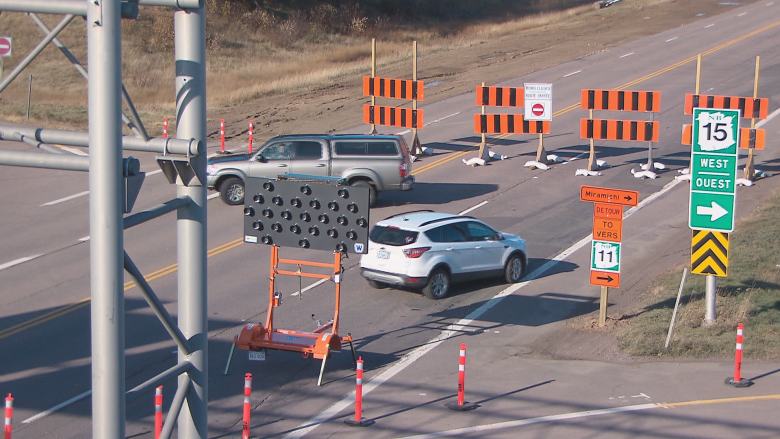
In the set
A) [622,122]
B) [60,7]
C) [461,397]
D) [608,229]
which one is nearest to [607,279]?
[608,229]

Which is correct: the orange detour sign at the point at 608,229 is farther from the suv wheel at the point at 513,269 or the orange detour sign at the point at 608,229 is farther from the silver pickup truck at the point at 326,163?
the silver pickup truck at the point at 326,163

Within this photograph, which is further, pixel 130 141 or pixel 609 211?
pixel 609 211

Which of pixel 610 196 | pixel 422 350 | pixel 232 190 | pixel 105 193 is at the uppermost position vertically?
pixel 105 193

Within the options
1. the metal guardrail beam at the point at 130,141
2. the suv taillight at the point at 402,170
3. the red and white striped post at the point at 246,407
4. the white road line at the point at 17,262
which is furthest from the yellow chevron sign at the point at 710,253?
the white road line at the point at 17,262

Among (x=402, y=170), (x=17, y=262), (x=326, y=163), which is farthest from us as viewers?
(x=326, y=163)

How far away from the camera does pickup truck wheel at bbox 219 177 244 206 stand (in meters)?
22.5

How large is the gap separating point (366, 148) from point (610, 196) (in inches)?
355

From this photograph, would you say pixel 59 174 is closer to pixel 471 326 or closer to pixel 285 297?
pixel 285 297

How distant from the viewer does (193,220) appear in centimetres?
480

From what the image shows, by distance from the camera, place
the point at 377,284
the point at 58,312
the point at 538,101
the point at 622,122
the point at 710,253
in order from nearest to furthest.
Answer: the point at 710,253 → the point at 58,312 → the point at 377,284 → the point at 622,122 → the point at 538,101

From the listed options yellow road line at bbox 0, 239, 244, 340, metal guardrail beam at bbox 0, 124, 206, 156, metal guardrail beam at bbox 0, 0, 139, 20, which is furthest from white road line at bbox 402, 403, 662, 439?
yellow road line at bbox 0, 239, 244, 340

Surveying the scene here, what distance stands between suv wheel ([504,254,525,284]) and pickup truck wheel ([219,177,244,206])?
831 cm

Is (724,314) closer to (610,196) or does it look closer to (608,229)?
(608,229)

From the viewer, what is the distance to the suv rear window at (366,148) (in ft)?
73.7
